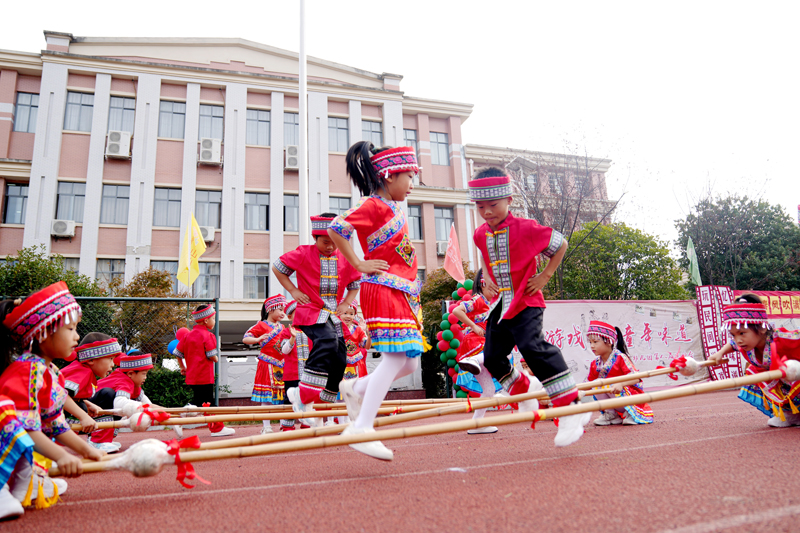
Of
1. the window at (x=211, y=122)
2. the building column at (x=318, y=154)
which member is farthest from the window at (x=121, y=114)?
the building column at (x=318, y=154)

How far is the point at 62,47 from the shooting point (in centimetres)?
2081

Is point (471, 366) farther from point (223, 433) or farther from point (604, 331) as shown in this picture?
point (223, 433)

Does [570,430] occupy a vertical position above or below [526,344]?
below

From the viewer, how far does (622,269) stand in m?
17.1

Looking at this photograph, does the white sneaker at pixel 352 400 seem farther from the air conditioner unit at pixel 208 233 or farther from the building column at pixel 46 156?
the building column at pixel 46 156

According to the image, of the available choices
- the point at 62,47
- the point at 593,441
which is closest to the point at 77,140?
the point at 62,47

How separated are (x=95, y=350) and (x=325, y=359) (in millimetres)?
2445

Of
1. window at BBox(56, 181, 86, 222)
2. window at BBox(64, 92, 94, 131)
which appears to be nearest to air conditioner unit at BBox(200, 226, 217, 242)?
window at BBox(56, 181, 86, 222)

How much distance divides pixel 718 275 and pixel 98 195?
79.7 ft

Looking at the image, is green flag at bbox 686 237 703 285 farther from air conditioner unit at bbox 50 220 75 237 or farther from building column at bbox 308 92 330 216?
air conditioner unit at bbox 50 220 75 237

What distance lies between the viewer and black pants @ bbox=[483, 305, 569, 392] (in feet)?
11.7

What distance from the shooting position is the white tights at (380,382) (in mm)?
3156

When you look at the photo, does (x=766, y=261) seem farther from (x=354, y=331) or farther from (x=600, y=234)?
(x=354, y=331)

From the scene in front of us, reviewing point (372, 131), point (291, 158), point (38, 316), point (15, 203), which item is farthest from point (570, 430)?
point (15, 203)
